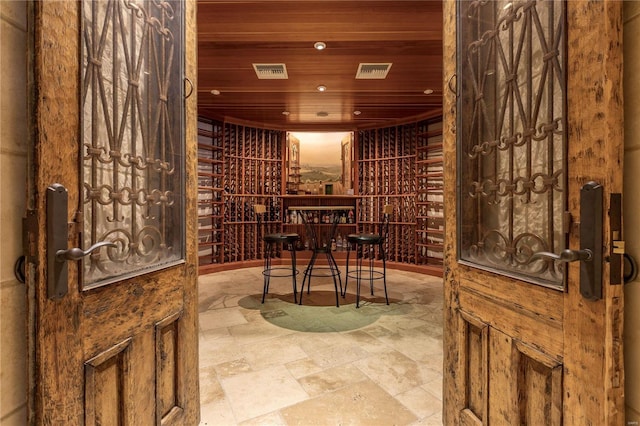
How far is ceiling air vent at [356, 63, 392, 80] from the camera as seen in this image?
3.62 metres

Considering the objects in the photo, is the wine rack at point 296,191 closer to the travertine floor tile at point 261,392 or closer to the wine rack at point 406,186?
the wine rack at point 406,186

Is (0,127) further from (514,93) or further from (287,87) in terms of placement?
(287,87)

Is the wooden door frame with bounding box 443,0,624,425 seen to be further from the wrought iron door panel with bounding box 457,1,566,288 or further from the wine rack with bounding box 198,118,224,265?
the wine rack with bounding box 198,118,224,265

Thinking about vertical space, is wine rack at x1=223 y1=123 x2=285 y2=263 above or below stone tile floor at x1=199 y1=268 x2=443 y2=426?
above

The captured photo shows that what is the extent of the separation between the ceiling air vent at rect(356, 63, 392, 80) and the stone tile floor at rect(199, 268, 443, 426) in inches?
113

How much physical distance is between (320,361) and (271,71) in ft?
11.0

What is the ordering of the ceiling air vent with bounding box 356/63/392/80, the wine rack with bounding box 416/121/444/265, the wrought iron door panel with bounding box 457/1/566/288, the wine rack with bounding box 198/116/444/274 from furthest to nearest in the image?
the wine rack with bounding box 198/116/444/274
the wine rack with bounding box 416/121/444/265
the ceiling air vent with bounding box 356/63/392/80
the wrought iron door panel with bounding box 457/1/566/288

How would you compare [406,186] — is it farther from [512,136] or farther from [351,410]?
[512,136]

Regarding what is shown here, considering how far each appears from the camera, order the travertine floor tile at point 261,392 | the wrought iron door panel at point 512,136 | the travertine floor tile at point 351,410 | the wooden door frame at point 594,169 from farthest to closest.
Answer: the travertine floor tile at point 261,392 < the travertine floor tile at point 351,410 < the wrought iron door panel at point 512,136 < the wooden door frame at point 594,169

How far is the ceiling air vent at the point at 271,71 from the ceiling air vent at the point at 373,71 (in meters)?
0.95

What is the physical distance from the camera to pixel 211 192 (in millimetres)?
5562

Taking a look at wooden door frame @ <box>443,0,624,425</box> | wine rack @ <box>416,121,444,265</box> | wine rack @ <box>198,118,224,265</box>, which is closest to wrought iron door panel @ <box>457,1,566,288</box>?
wooden door frame @ <box>443,0,624,425</box>

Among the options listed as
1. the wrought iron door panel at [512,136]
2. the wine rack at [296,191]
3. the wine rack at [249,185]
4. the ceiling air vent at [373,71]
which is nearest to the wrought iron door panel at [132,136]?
the wrought iron door panel at [512,136]

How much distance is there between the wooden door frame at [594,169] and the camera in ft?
2.24
